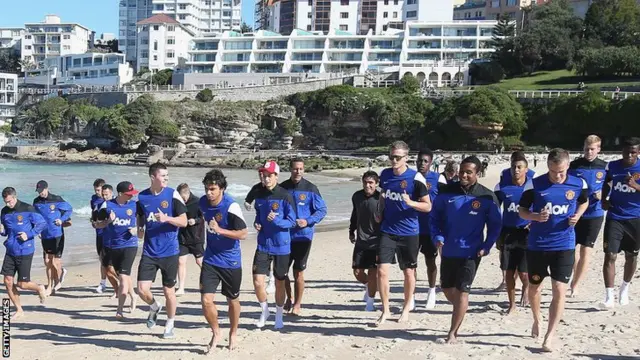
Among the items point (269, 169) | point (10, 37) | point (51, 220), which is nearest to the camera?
point (269, 169)

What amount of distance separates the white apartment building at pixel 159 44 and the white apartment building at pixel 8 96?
66.3ft

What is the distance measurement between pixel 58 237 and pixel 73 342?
323cm

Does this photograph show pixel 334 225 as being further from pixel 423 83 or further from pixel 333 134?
pixel 423 83

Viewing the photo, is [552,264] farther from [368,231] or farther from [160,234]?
[160,234]

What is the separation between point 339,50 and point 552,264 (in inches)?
3212

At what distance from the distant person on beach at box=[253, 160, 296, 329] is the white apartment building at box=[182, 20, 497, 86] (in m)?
74.2

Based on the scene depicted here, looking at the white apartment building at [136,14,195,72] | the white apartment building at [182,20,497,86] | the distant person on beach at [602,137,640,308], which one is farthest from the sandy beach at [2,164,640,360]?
the white apartment building at [136,14,195,72]

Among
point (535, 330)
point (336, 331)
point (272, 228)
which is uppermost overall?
point (272, 228)

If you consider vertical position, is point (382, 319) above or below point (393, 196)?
below

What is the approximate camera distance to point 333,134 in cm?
6838

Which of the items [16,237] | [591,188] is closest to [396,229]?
[591,188]

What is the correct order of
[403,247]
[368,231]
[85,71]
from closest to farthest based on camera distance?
[403,247] → [368,231] → [85,71]

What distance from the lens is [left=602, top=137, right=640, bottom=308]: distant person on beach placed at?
300 inches

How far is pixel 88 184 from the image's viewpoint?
1531 inches
